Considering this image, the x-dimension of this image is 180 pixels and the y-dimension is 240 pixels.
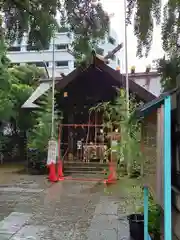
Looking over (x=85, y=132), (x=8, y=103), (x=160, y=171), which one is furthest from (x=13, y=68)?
(x=160, y=171)

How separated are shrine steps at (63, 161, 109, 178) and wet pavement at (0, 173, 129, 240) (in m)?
2.74

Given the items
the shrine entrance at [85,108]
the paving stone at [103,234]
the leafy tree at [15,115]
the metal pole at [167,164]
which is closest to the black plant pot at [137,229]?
the paving stone at [103,234]

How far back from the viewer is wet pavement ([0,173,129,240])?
20.0 ft

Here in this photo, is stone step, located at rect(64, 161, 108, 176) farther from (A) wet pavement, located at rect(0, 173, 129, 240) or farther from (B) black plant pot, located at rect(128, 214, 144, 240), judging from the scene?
(B) black plant pot, located at rect(128, 214, 144, 240)

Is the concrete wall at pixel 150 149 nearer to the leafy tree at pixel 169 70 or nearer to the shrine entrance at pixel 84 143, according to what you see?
the leafy tree at pixel 169 70

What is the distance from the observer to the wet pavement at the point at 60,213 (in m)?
6.11

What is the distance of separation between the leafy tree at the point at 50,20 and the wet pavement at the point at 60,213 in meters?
3.53

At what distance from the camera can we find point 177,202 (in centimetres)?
322

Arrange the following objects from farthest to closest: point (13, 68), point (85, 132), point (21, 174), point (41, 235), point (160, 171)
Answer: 1. point (13, 68)
2. point (85, 132)
3. point (21, 174)
4. point (41, 235)
5. point (160, 171)

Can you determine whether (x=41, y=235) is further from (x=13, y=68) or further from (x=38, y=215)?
(x=13, y=68)

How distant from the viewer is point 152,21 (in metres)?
2.73

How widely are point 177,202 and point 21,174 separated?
12.2 m

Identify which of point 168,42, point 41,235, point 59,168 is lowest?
point 41,235

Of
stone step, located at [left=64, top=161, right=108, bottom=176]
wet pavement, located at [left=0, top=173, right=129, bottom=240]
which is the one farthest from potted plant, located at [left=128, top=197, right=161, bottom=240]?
stone step, located at [left=64, top=161, right=108, bottom=176]
